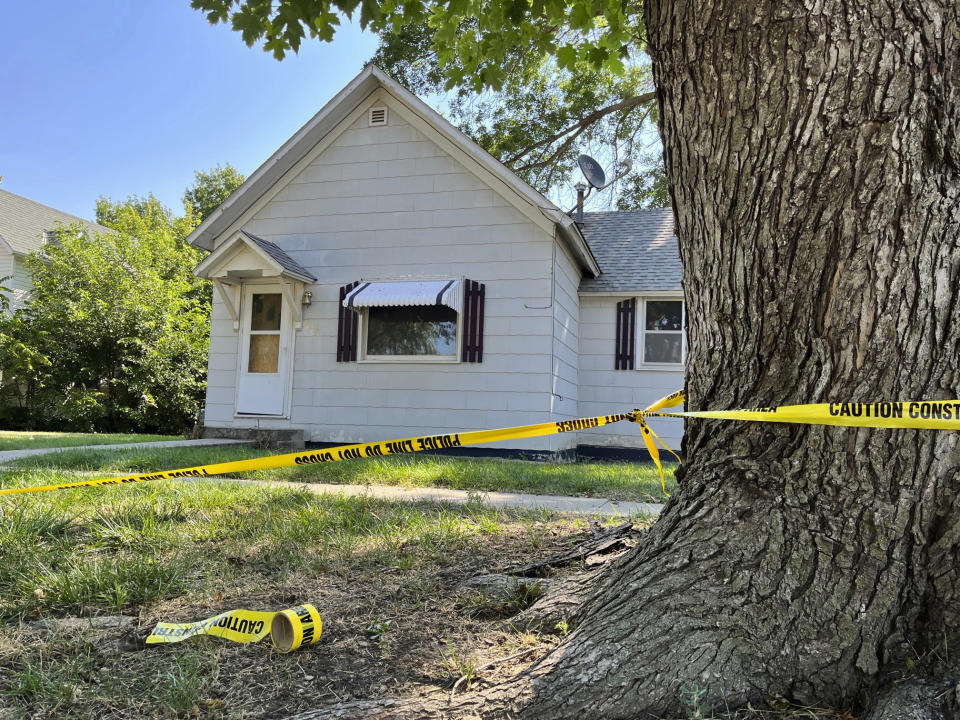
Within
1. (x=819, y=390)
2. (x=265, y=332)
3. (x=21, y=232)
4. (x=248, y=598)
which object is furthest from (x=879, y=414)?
(x=21, y=232)

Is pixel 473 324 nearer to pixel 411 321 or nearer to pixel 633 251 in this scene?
pixel 411 321

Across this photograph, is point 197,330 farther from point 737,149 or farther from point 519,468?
point 737,149

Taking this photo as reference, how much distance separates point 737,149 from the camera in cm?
212

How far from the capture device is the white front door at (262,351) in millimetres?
10297

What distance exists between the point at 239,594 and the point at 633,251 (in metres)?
10.4

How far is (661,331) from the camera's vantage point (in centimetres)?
1094

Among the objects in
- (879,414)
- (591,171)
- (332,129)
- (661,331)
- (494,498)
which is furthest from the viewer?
(591,171)

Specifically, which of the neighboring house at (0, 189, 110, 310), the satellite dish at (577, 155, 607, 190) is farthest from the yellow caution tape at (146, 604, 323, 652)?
the neighboring house at (0, 189, 110, 310)

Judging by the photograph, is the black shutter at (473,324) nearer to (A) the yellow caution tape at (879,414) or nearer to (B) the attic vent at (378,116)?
(B) the attic vent at (378,116)

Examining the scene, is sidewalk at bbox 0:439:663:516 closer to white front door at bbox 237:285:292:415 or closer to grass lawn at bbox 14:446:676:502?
grass lawn at bbox 14:446:676:502

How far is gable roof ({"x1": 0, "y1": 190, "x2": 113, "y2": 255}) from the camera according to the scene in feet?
69.3

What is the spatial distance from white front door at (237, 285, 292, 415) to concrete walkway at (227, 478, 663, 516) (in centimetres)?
430

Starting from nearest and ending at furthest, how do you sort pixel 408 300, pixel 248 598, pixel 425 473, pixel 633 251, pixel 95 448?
pixel 248 598, pixel 425 473, pixel 95 448, pixel 408 300, pixel 633 251

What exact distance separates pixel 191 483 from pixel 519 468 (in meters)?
3.61
